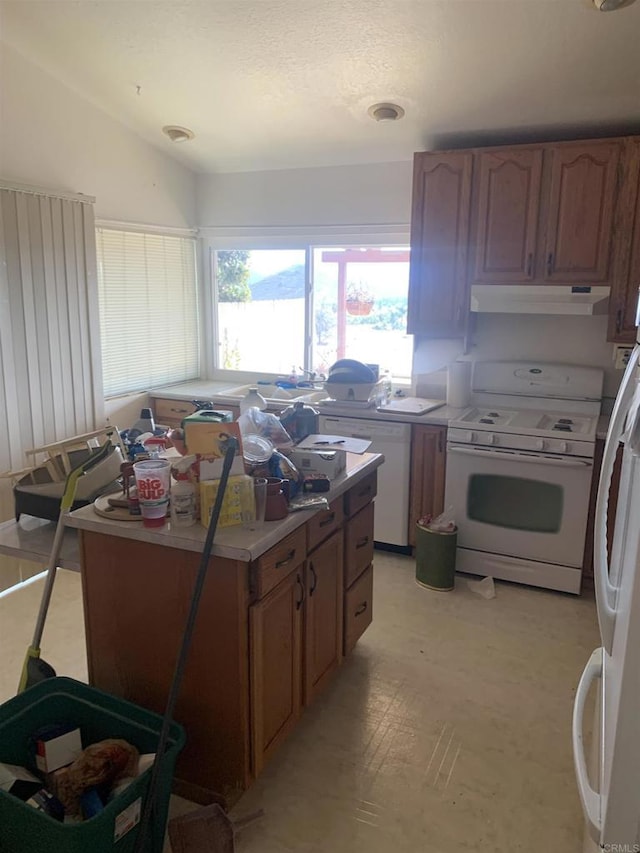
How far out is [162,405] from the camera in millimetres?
4449

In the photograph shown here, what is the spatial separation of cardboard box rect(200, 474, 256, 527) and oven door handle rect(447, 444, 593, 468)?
6.09 ft

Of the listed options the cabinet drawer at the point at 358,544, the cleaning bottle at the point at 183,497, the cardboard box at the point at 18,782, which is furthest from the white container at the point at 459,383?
the cardboard box at the point at 18,782

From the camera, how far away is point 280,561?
1.95 m

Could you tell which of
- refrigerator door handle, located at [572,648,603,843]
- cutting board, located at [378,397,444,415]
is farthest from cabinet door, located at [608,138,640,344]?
refrigerator door handle, located at [572,648,603,843]

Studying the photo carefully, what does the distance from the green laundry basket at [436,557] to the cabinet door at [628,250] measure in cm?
141

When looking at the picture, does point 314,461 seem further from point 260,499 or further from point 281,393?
point 281,393

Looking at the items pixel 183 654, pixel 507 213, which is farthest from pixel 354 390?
pixel 183 654

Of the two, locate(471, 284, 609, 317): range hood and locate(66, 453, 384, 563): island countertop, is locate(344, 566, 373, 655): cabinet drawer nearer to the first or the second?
locate(66, 453, 384, 563): island countertop

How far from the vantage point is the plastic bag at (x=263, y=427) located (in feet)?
7.55

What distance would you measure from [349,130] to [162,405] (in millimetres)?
2145

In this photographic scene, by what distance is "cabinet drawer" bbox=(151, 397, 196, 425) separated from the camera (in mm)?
4355

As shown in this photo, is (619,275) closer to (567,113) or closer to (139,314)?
(567,113)

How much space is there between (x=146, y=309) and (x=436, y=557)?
101 inches

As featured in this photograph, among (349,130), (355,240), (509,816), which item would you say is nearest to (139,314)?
(355,240)
